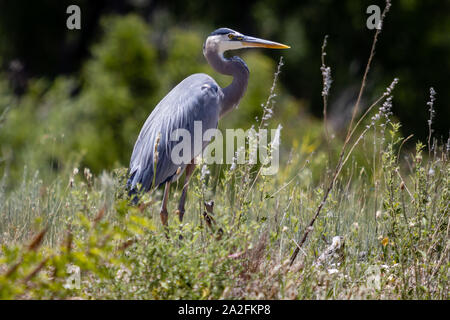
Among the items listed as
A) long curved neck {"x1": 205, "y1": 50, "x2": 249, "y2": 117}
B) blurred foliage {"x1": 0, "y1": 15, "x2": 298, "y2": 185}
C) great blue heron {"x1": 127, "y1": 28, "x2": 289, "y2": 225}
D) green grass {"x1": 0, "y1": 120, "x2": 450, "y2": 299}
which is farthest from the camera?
blurred foliage {"x1": 0, "y1": 15, "x2": 298, "y2": 185}

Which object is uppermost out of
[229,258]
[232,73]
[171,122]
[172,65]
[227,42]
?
[172,65]

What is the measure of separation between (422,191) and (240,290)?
1.05 m

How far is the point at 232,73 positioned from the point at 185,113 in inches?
25.4

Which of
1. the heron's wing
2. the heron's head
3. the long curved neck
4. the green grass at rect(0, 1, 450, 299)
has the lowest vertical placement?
the green grass at rect(0, 1, 450, 299)

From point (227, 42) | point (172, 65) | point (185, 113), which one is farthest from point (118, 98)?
point (185, 113)

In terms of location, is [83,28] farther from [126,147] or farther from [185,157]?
[185,157]

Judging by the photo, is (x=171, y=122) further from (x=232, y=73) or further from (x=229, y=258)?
(x=229, y=258)

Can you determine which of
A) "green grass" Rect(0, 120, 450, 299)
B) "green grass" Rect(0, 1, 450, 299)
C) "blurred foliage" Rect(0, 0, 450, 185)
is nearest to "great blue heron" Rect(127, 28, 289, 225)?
"green grass" Rect(0, 1, 450, 299)

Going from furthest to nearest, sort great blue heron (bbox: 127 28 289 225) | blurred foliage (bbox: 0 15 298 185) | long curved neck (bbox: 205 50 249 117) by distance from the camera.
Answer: blurred foliage (bbox: 0 15 298 185), long curved neck (bbox: 205 50 249 117), great blue heron (bbox: 127 28 289 225)

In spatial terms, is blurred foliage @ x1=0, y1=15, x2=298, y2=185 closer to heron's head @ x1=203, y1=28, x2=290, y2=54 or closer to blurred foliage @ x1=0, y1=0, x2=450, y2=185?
blurred foliage @ x1=0, y1=0, x2=450, y2=185

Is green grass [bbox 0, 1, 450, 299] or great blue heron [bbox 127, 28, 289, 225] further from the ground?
great blue heron [bbox 127, 28, 289, 225]

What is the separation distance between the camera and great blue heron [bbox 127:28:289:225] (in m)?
4.09

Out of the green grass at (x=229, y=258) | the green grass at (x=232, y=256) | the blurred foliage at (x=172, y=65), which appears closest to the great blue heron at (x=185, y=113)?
the green grass at (x=232, y=256)

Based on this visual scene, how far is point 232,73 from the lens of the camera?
4762 mm
